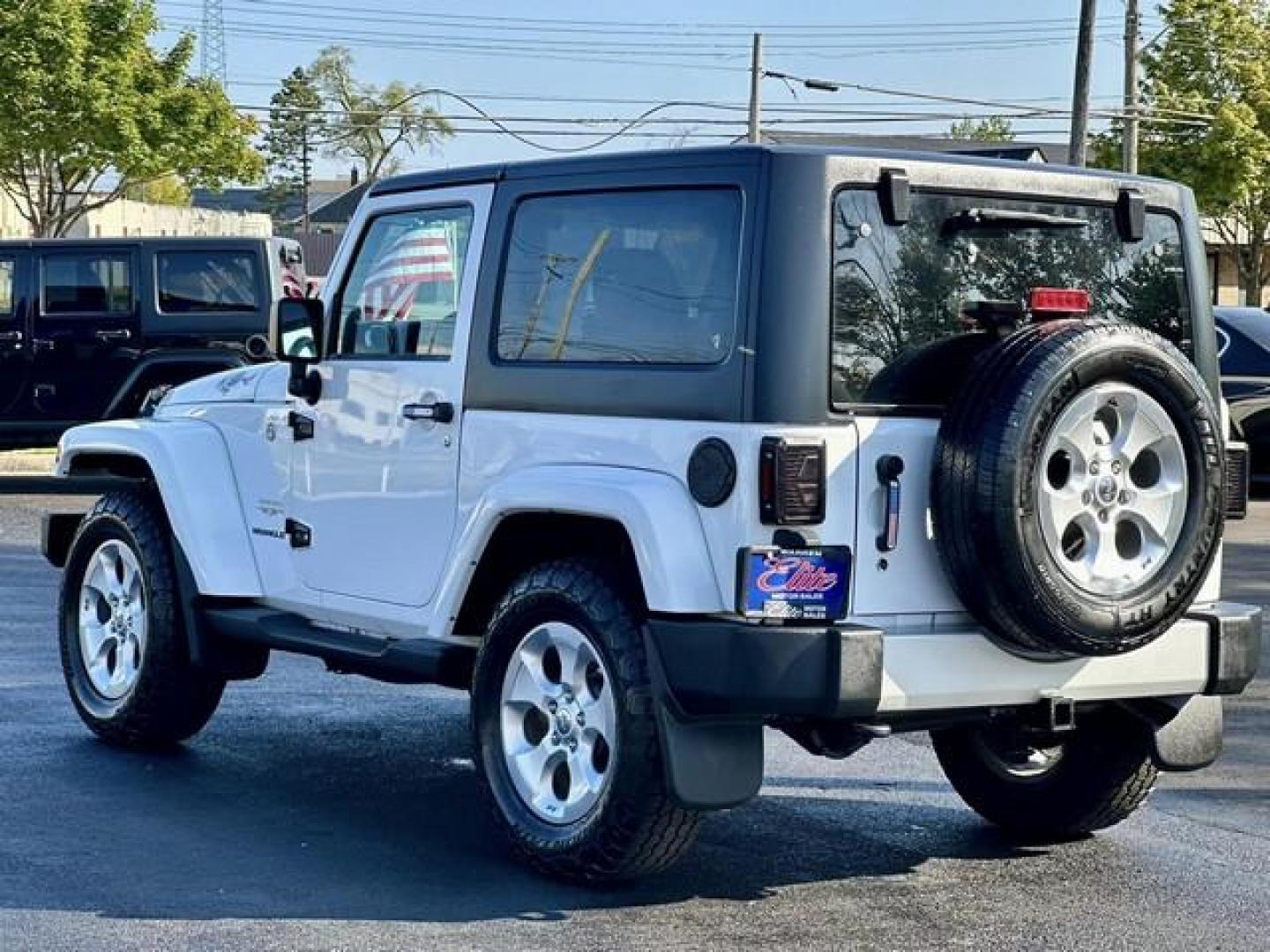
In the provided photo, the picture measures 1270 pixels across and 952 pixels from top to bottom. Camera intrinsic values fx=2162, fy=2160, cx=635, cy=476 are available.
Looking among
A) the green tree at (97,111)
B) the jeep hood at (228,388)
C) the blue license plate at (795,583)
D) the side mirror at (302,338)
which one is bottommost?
the blue license plate at (795,583)

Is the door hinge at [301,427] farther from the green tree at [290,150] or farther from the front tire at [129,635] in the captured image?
the green tree at [290,150]

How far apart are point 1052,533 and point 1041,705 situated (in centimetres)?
57

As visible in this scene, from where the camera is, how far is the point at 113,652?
8.06 m

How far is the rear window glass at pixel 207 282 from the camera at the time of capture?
17109 millimetres

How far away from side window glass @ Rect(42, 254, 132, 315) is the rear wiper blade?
12.1 metres

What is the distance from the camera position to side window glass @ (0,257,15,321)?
17375mm

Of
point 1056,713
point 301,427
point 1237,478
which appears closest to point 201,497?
point 301,427

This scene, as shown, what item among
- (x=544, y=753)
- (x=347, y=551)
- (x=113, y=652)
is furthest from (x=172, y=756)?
(x=544, y=753)

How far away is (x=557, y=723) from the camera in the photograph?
6.05 meters

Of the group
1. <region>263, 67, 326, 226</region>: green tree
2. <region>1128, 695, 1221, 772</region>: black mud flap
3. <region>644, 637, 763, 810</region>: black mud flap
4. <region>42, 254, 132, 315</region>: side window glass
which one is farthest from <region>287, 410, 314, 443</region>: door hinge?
<region>263, 67, 326, 226</region>: green tree

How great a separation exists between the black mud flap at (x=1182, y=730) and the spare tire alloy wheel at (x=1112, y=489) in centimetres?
63

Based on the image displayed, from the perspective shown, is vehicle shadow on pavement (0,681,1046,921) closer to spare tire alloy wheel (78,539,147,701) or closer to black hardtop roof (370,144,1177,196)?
spare tire alloy wheel (78,539,147,701)

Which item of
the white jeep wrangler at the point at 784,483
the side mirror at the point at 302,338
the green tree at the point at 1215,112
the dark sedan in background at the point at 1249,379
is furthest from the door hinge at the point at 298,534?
the green tree at the point at 1215,112

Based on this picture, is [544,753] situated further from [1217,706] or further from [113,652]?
[113,652]
